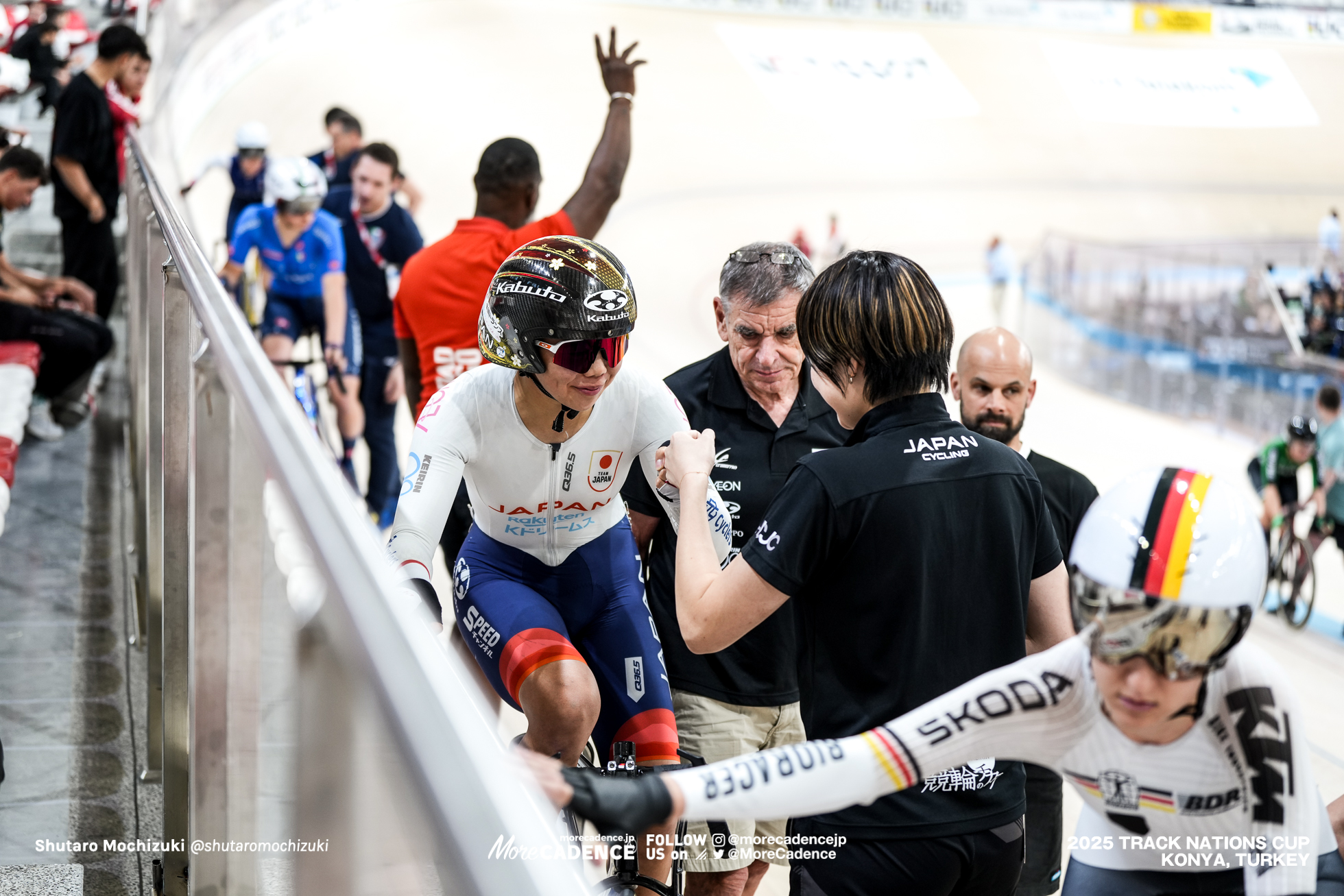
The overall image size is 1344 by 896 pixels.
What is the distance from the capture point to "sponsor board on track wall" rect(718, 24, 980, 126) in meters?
22.6

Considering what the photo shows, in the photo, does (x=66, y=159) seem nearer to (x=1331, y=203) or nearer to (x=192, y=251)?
(x=192, y=251)

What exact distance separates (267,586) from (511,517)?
1.16 meters

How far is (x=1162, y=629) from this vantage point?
1288 mm

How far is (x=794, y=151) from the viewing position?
21312 millimetres

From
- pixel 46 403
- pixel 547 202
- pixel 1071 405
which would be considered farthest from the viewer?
pixel 547 202

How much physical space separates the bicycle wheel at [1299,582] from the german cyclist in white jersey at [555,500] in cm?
665

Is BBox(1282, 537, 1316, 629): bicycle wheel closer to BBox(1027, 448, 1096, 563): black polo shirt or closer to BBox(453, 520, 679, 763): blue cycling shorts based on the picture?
BBox(1027, 448, 1096, 563): black polo shirt

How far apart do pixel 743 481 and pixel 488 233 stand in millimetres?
1410

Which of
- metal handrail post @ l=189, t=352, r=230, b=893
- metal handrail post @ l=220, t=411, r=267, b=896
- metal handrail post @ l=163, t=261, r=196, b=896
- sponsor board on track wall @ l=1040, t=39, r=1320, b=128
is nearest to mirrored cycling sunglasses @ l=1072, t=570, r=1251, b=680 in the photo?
metal handrail post @ l=220, t=411, r=267, b=896

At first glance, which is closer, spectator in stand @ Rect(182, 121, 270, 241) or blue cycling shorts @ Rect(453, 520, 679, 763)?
blue cycling shorts @ Rect(453, 520, 679, 763)

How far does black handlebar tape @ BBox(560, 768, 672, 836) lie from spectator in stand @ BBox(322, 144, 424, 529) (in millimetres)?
4568

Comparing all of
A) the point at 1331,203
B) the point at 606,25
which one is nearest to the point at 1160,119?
the point at 1331,203

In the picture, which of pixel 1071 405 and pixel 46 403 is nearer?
pixel 46 403

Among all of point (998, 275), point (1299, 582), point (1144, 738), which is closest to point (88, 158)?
point (1144, 738)
